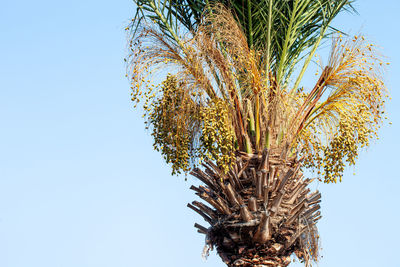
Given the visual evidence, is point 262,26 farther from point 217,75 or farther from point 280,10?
point 217,75

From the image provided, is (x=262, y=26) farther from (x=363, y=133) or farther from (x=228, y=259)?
(x=228, y=259)

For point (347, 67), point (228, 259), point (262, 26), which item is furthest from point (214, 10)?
point (228, 259)

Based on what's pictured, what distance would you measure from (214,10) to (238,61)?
1.50 metres

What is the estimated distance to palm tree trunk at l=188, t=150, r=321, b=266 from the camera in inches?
416

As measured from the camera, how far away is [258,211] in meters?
10.6

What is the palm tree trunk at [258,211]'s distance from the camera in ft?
34.7

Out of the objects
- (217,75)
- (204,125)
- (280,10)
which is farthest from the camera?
(280,10)

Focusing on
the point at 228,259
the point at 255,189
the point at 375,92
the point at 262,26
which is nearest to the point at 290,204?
the point at 255,189

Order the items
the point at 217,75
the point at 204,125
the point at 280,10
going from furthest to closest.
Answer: the point at 280,10 → the point at 217,75 → the point at 204,125

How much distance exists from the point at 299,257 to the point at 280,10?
4.42m

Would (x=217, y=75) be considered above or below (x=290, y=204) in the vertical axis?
above

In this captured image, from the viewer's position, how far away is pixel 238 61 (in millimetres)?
11312

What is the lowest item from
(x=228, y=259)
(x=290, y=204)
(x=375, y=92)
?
(x=228, y=259)

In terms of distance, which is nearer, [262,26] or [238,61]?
[238,61]
